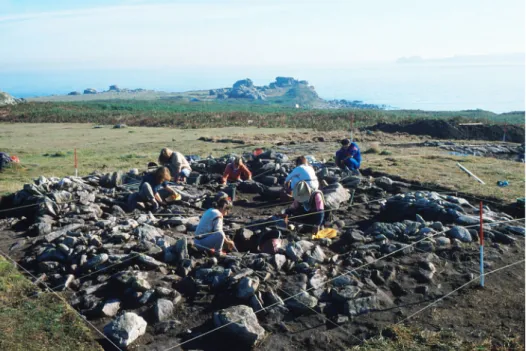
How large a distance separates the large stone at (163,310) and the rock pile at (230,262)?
13 mm

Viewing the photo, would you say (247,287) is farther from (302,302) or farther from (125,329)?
(125,329)

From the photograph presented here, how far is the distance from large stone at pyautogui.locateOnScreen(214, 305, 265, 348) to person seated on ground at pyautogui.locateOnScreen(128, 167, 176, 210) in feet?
16.8

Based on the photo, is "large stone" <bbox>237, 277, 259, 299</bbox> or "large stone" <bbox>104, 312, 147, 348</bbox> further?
"large stone" <bbox>237, 277, 259, 299</bbox>

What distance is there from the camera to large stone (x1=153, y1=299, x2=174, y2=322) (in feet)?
18.7

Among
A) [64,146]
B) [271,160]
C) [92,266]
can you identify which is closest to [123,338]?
[92,266]

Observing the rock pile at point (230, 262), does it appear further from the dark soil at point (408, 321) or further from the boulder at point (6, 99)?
the boulder at point (6, 99)

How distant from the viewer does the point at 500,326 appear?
5598mm

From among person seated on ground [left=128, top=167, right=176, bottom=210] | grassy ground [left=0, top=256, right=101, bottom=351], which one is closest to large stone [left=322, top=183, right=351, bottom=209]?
person seated on ground [left=128, top=167, right=176, bottom=210]

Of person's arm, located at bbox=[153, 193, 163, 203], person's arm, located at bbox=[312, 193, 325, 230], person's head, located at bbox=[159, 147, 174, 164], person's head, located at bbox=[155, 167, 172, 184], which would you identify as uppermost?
Result: person's head, located at bbox=[159, 147, 174, 164]

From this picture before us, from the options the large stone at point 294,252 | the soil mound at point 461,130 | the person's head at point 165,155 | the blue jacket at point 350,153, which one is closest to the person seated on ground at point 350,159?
the blue jacket at point 350,153

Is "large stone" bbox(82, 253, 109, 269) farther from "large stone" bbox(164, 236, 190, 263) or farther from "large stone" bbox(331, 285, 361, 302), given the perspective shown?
"large stone" bbox(331, 285, 361, 302)

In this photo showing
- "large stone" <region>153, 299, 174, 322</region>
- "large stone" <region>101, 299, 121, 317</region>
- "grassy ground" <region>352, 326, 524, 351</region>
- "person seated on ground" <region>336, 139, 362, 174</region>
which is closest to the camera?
"grassy ground" <region>352, 326, 524, 351</region>

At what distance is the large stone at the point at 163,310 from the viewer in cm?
570

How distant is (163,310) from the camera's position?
578 cm
